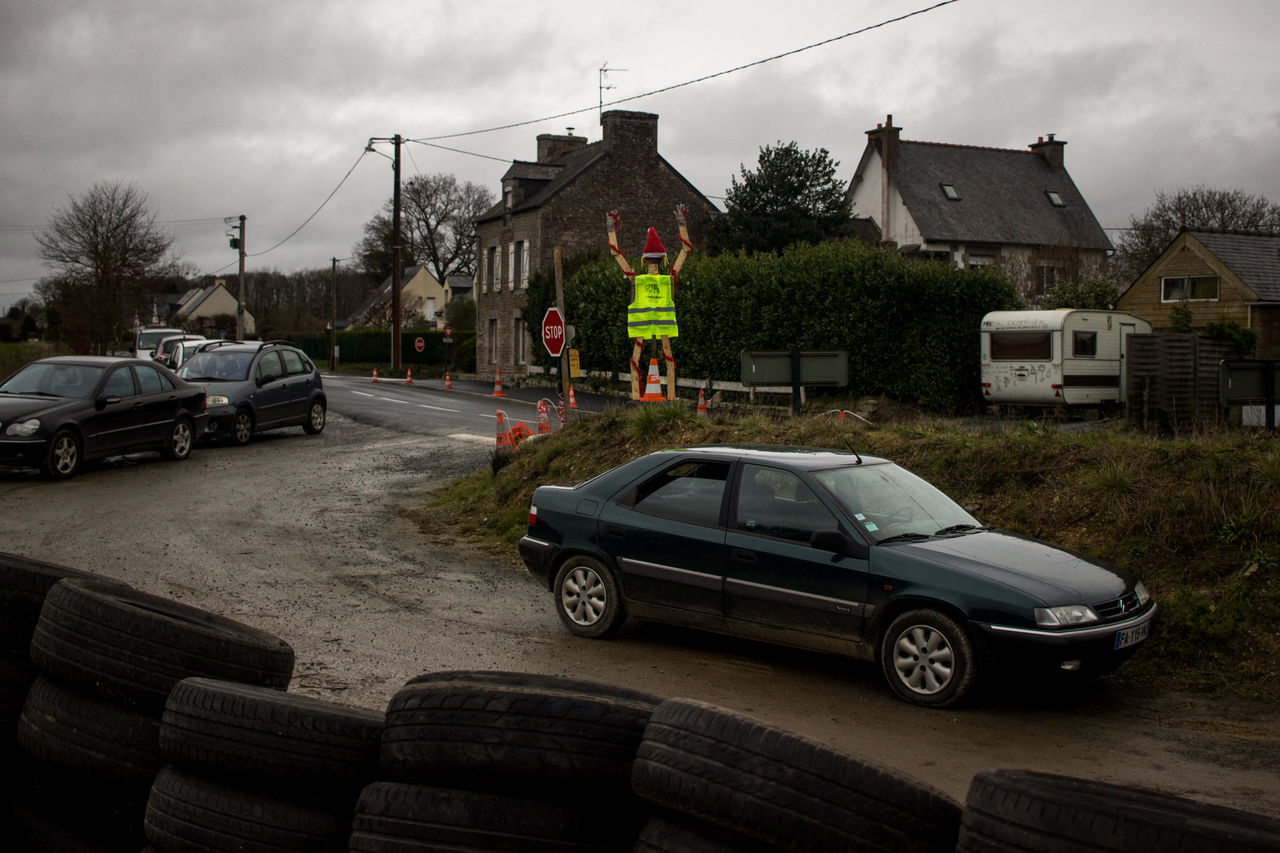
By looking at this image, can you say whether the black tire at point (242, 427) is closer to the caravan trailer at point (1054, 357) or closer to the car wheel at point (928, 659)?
the car wheel at point (928, 659)

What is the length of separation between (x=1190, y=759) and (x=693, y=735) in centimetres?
405

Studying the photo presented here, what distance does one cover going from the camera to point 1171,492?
904 cm

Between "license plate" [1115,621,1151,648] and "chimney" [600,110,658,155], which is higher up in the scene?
"chimney" [600,110,658,155]

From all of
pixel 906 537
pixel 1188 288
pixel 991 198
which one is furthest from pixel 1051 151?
pixel 906 537

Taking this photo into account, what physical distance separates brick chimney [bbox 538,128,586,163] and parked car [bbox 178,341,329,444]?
3568 cm

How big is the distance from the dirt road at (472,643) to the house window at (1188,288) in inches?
1322

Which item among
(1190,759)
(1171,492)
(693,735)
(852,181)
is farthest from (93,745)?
(852,181)

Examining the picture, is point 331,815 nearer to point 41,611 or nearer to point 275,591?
point 41,611

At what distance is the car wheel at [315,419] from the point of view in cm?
2258

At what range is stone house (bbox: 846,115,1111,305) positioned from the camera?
52.8 meters

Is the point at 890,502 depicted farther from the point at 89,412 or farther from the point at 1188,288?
the point at 1188,288

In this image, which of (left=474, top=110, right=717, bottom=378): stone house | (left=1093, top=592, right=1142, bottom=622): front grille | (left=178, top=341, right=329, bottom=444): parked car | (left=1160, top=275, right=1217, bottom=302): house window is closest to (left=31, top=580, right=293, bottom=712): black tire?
(left=1093, top=592, right=1142, bottom=622): front grille

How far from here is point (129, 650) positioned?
4172 mm

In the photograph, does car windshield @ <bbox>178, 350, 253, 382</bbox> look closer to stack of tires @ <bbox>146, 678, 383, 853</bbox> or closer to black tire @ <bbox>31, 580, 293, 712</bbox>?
black tire @ <bbox>31, 580, 293, 712</bbox>
